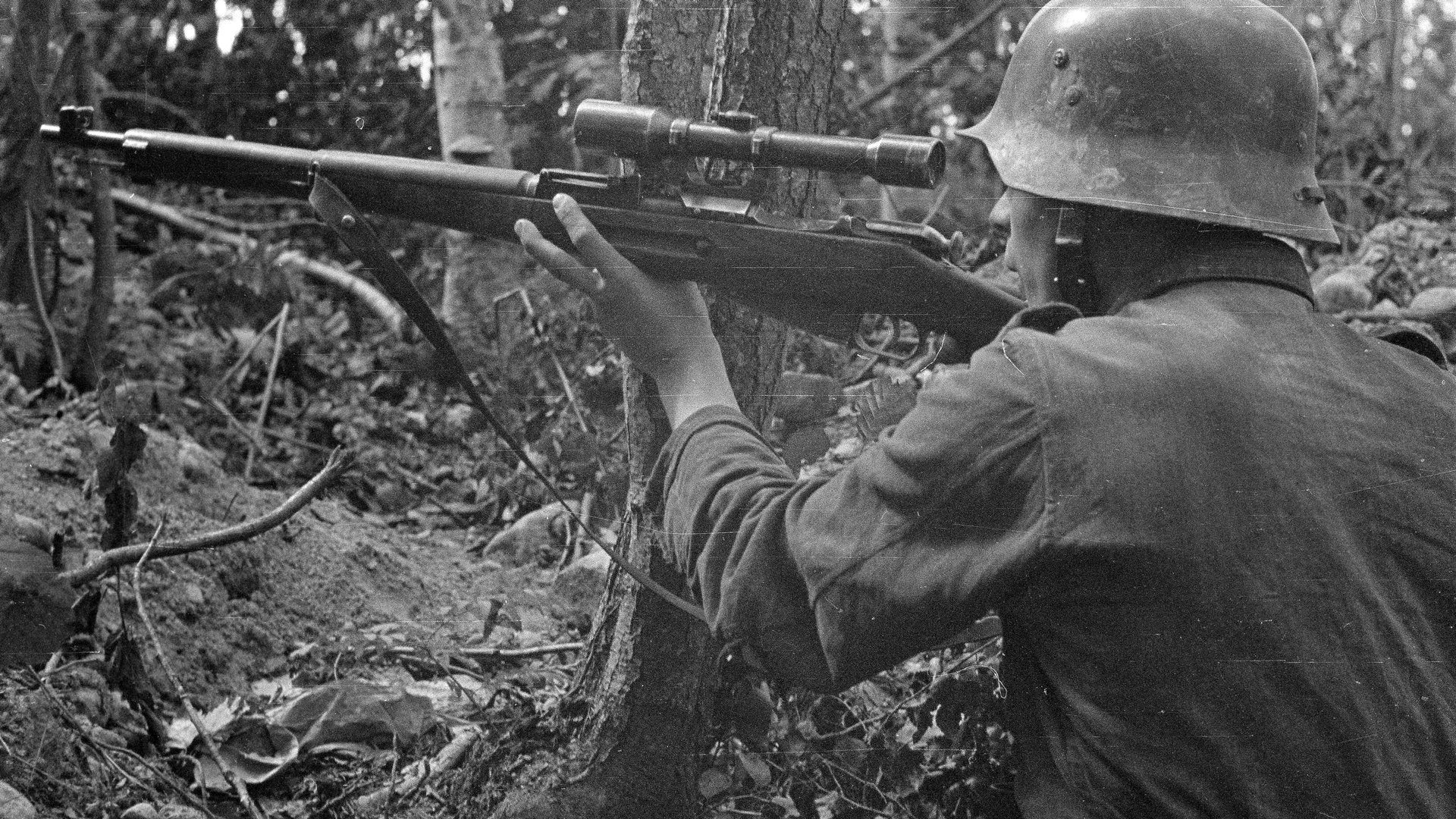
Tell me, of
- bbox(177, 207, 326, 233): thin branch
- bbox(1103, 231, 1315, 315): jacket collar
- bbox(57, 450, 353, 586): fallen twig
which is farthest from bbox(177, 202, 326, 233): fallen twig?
bbox(1103, 231, 1315, 315): jacket collar

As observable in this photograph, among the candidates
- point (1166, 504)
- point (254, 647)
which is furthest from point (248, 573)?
point (1166, 504)

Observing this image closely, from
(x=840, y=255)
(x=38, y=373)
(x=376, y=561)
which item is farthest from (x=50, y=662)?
(x=38, y=373)

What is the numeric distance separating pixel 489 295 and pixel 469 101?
101 cm

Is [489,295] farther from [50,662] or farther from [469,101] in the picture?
[50,662]

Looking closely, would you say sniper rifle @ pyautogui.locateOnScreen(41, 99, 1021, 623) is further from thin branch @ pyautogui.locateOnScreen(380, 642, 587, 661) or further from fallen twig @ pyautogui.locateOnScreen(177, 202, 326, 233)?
fallen twig @ pyautogui.locateOnScreen(177, 202, 326, 233)

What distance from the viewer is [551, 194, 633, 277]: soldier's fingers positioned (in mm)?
2450

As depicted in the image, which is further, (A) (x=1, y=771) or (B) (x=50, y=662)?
(B) (x=50, y=662)

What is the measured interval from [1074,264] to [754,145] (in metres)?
0.59

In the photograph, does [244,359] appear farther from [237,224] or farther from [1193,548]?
[1193,548]

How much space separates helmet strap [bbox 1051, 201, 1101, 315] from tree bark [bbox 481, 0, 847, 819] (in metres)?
0.79

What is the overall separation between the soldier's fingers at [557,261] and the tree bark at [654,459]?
0.33 metres

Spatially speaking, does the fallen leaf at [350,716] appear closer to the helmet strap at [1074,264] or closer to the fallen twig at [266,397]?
the fallen twig at [266,397]

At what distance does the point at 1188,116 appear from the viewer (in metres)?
1.98

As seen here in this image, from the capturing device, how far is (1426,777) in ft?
5.97
